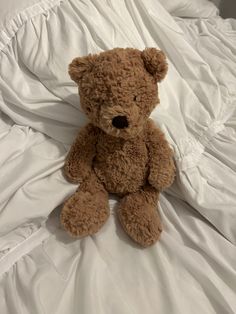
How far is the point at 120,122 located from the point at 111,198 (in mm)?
220

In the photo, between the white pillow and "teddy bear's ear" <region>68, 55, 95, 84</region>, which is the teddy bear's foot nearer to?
"teddy bear's ear" <region>68, 55, 95, 84</region>

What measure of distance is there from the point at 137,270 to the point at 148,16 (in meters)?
0.56

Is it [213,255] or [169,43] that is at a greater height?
[169,43]

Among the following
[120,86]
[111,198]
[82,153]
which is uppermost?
[120,86]

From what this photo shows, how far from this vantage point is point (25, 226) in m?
0.63

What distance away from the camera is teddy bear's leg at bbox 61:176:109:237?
61 cm

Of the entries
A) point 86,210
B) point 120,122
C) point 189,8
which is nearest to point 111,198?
point 86,210

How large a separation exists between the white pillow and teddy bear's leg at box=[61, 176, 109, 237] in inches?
27.4

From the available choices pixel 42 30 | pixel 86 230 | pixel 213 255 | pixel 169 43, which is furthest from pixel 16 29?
pixel 213 255

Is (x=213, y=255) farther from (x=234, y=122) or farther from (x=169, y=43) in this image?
Answer: (x=169, y=43)

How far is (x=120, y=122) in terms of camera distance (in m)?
0.54

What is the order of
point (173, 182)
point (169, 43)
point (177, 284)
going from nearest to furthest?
point (177, 284), point (173, 182), point (169, 43)

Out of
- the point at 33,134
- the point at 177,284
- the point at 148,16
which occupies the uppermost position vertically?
the point at 148,16

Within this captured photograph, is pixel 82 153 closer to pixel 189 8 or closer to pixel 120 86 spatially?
pixel 120 86
